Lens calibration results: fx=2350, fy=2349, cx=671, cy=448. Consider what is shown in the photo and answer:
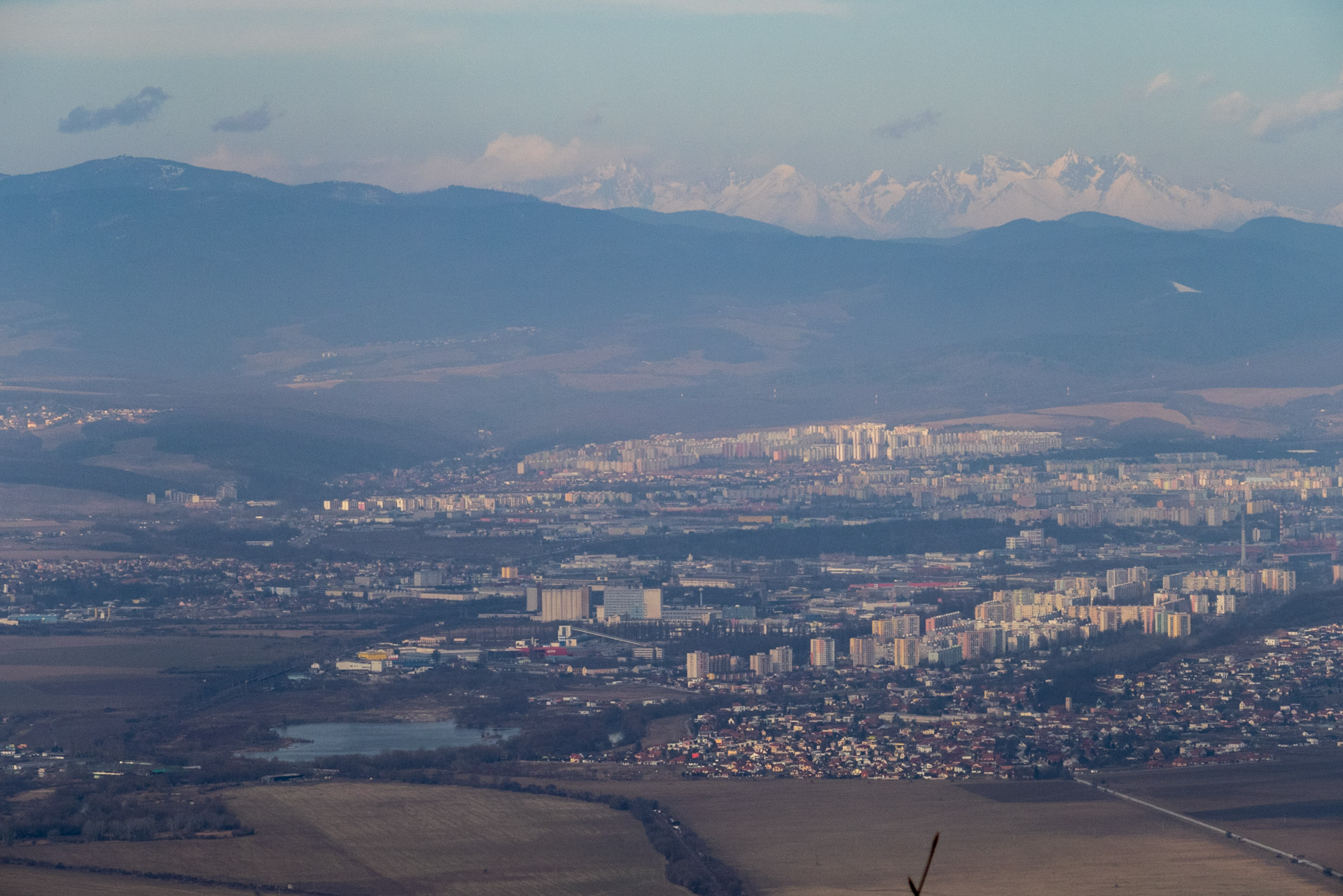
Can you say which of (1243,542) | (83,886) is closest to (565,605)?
(1243,542)

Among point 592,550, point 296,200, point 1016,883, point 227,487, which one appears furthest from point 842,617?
point 296,200

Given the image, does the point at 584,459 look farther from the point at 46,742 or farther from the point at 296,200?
the point at 296,200

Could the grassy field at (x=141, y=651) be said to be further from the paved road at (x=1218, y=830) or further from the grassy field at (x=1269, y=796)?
the grassy field at (x=1269, y=796)

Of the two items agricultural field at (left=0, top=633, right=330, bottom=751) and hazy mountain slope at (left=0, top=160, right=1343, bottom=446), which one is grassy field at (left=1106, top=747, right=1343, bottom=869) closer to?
agricultural field at (left=0, top=633, right=330, bottom=751)

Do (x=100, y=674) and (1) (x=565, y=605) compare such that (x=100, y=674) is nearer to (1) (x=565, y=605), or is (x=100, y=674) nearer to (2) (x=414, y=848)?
(1) (x=565, y=605)

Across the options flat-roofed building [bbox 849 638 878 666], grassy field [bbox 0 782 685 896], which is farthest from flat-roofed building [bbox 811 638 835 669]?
grassy field [bbox 0 782 685 896]

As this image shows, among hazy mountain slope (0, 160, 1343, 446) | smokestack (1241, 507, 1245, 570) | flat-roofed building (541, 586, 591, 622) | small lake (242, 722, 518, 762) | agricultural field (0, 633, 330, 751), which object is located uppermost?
hazy mountain slope (0, 160, 1343, 446)

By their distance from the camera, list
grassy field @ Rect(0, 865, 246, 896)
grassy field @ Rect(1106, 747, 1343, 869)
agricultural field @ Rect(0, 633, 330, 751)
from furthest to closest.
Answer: agricultural field @ Rect(0, 633, 330, 751), grassy field @ Rect(1106, 747, 1343, 869), grassy field @ Rect(0, 865, 246, 896)
